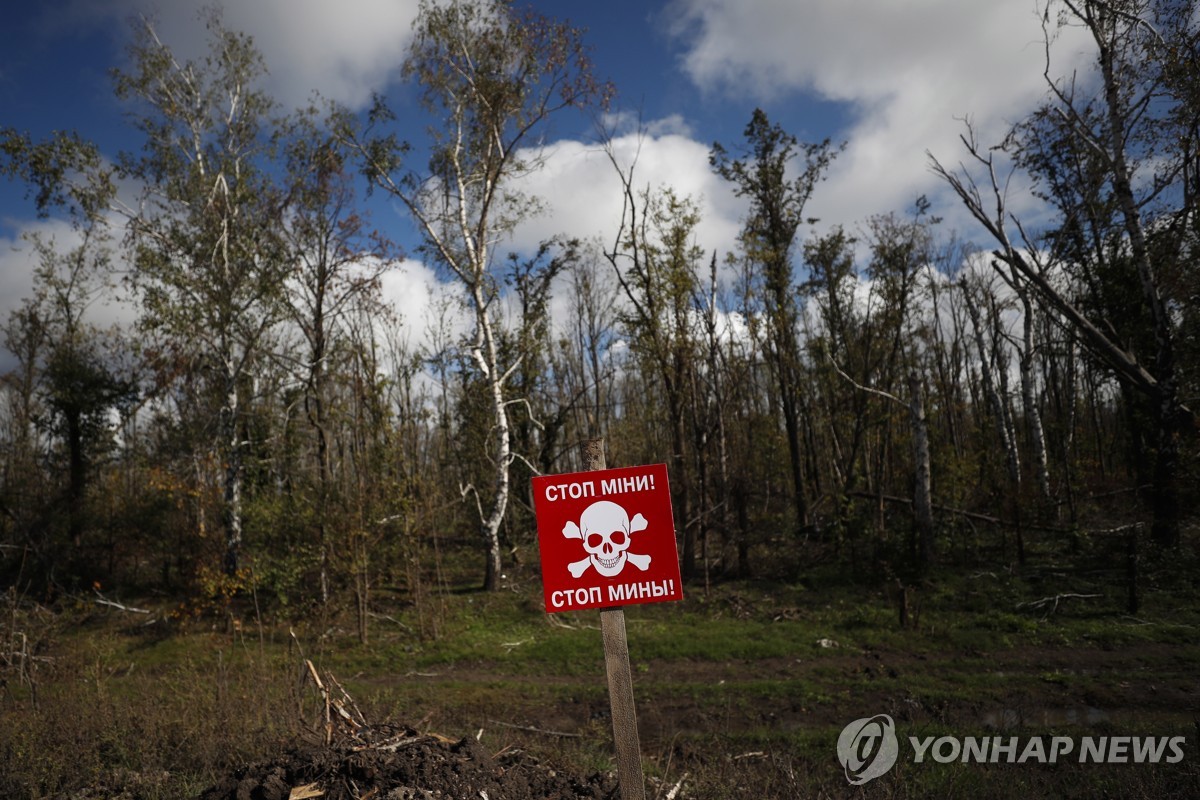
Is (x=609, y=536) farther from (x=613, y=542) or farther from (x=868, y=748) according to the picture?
(x=868, y=748)

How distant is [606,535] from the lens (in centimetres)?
350

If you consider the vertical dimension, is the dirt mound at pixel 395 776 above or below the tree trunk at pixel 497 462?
below

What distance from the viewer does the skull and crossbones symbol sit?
11.4ft

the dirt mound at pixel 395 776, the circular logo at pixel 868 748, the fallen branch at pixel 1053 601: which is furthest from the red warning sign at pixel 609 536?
the fallen branch at pixel 1053 601

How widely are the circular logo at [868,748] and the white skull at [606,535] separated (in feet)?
9.31

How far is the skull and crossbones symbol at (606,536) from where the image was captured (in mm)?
3471

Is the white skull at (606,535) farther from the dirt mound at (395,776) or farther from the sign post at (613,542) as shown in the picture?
the dirt mound at (395,776)

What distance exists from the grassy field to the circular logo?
131mm

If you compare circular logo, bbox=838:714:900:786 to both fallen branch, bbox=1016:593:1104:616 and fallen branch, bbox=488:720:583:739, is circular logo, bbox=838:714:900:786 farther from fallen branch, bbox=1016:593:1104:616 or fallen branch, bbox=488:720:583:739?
fallen branch, bbox=1016:593:1104:616

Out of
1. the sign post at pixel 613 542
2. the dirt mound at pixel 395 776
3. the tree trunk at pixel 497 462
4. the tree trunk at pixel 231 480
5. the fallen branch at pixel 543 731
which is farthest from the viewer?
the tree trunk at pixel 497 462

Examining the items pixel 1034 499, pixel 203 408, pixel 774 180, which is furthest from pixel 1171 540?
pixel 203 408

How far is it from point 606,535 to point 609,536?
2 cm

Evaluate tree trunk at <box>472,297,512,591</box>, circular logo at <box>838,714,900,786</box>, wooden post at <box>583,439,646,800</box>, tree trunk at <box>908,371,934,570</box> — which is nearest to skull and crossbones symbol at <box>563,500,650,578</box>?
wooden post at <box>583,439,646,800</box>

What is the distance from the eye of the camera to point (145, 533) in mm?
17422
